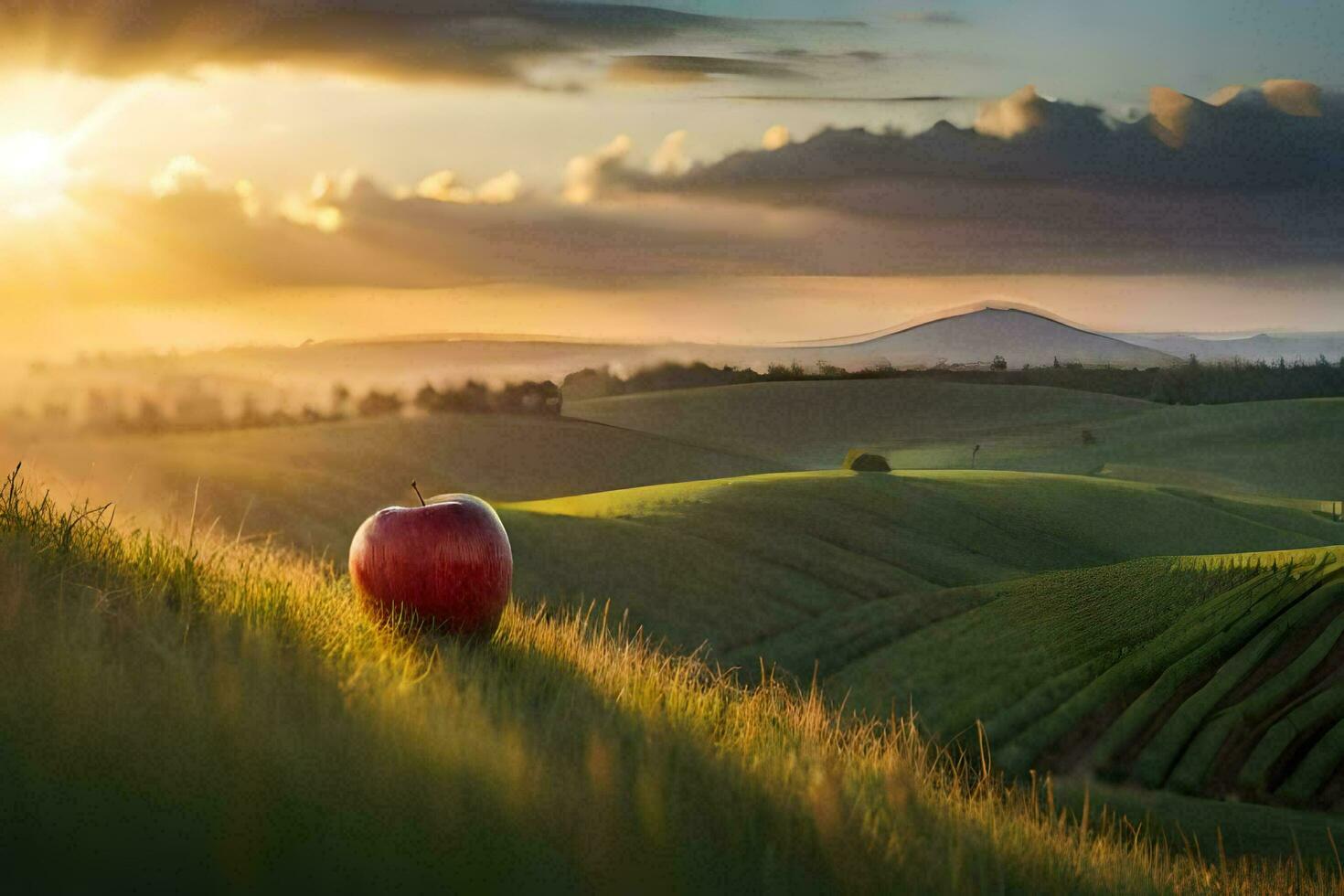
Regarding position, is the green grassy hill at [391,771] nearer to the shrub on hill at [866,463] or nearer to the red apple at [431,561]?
the red apple at [431,561]

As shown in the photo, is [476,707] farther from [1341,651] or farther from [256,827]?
[1341,651]

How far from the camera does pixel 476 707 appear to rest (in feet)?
16.3

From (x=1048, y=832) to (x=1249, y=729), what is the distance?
473 centimetres

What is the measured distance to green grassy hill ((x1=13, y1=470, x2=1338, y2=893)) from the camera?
3.52 metres

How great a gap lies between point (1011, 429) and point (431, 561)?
48.9 m

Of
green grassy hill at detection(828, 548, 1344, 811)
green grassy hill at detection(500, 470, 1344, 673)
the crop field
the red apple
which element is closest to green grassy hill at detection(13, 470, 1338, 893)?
the crop field

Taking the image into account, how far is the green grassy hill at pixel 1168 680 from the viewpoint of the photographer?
8977mm

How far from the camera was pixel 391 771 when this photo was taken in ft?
13.0

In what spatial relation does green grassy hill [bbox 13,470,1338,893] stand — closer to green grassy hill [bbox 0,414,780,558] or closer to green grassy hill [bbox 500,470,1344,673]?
green grassy hill [bbox 0,414,780,558]

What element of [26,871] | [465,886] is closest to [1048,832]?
[465,886]

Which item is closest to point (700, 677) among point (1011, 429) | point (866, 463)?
point (866, 463)

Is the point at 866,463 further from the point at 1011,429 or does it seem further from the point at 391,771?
the point at 1011,429

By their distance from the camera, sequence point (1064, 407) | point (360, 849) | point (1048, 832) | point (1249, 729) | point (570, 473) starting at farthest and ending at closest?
point (1064, 407), point (570, 473), point (1249, 729), point (1048, 832), point (360, 849)

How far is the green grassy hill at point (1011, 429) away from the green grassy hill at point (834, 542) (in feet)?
31.0
